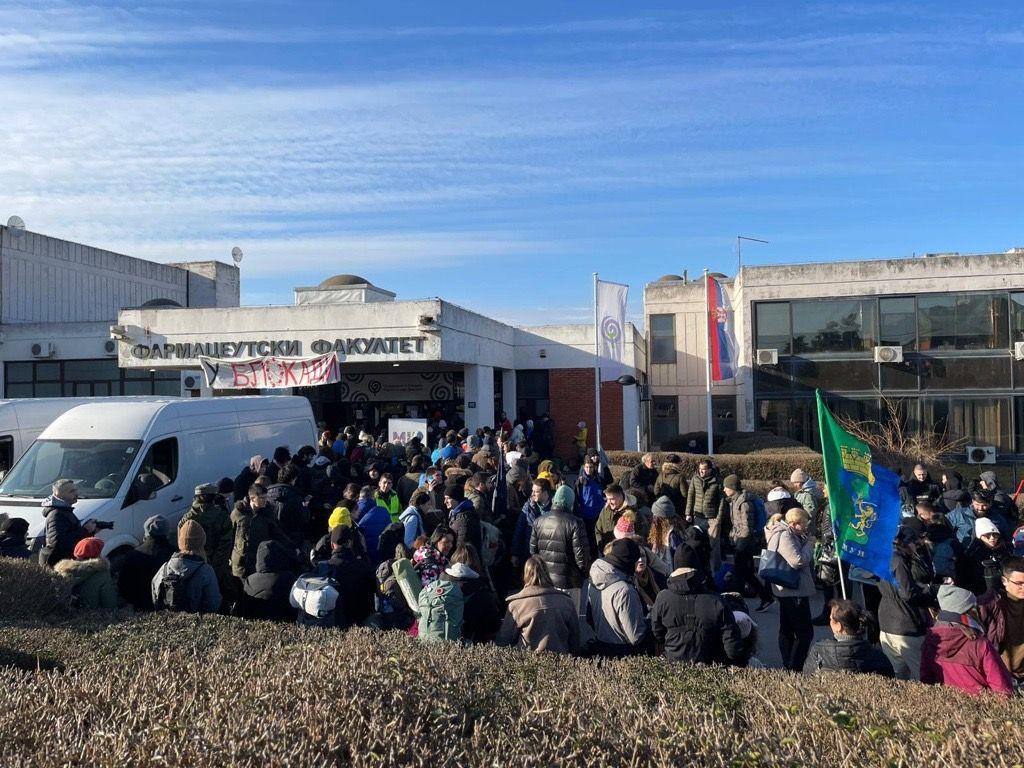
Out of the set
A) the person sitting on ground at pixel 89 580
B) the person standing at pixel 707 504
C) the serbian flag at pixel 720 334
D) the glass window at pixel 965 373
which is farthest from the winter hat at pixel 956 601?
the glass window at pixel 965 373

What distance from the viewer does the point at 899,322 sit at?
78.6ft

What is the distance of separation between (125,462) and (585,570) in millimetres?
6333

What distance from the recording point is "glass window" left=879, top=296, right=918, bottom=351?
23875 millimetres

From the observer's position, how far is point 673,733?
346cm

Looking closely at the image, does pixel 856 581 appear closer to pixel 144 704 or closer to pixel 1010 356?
pixel 144 704

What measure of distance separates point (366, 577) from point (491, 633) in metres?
1.56

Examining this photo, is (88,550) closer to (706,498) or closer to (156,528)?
(156,528)

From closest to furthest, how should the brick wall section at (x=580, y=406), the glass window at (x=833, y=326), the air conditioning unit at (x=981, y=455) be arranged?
the air conditioning unit at (x=981, y=455)
the glass window at (x=833, y=326)
the brick wall section at (x=580, y=406)

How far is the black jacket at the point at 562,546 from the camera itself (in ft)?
26.9

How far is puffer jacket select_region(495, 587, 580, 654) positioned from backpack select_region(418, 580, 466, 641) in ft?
1.11

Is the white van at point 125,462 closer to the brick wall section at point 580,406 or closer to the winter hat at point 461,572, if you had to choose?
the winter hat at point 461,572

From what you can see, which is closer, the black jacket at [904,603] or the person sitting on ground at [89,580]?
the black jacket at [904,603]

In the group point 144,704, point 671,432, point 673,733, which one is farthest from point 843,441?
point 671,432

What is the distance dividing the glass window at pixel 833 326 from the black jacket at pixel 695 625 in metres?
20.2
